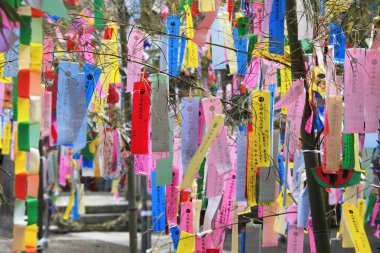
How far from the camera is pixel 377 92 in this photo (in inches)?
Answer: 140

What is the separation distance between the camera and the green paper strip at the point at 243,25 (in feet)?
14.5

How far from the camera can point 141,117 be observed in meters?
4.02

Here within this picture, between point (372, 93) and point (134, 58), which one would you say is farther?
point (134, 58)

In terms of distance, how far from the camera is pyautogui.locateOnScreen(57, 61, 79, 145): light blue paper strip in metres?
4.03

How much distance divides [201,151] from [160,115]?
1.16 feet

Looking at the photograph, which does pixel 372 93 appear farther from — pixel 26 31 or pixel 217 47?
pixel 26 31

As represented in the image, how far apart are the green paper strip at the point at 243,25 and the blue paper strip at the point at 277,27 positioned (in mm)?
540

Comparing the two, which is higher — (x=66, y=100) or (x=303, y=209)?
(x=66, y=100)

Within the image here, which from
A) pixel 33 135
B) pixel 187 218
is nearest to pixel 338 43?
pixel 187 218

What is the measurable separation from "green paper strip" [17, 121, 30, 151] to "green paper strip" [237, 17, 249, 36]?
2.09m

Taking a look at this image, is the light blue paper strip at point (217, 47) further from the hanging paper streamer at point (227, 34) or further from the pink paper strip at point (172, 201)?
the pink paper strip at point (172, 201)

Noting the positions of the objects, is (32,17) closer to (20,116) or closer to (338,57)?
(20,116)

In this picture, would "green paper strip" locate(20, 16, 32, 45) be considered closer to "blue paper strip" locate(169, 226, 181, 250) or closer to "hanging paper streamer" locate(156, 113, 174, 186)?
"hanging paper streamer" locate(156, 113, 174, 186)

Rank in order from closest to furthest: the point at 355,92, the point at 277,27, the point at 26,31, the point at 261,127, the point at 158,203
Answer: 1. the point at 26,31
2. the point at 355,92
3. the point at 261,127
4. the point at 277,27
5. the point at 158,203
